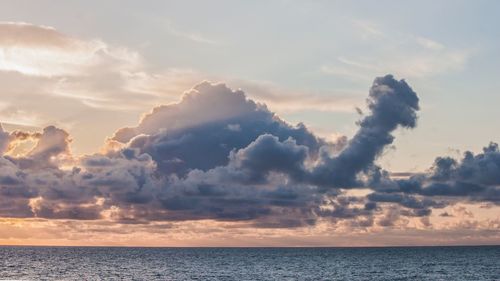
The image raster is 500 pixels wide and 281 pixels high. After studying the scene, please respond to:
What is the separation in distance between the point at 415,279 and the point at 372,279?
11608mm

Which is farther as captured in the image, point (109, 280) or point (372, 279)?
point (372, 279)

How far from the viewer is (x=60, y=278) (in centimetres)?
18262

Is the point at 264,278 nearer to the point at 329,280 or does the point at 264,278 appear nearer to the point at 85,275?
the point at 329,280

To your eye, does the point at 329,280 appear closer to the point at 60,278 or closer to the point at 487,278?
the point at 487,278

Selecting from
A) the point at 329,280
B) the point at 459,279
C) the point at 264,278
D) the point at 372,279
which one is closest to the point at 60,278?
the point at 264,278

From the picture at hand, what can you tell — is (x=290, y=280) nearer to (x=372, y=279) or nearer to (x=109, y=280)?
(x=372, y=279)

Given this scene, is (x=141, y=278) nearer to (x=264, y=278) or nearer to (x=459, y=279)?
(x=264, y=278)

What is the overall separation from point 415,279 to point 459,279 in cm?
1264

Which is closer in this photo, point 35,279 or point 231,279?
point 35,279

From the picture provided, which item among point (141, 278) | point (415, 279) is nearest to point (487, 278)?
point (415, 279)

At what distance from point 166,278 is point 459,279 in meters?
80.5

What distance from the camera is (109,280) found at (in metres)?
179

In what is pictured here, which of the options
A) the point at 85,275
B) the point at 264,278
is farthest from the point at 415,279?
the point at 85,275

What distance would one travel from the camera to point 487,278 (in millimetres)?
195875
